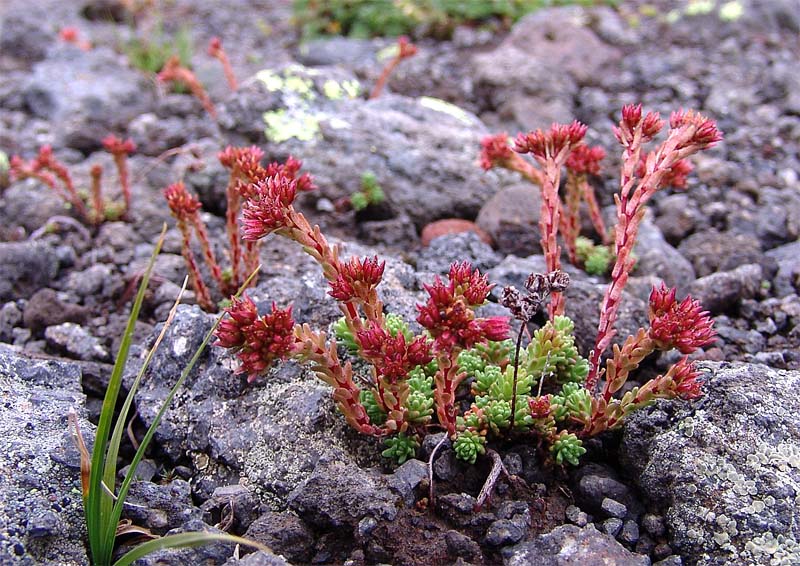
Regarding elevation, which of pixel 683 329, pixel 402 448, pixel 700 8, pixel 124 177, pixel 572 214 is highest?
pixel 700 8

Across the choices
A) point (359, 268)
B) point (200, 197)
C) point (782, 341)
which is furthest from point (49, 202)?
point (782, 341)

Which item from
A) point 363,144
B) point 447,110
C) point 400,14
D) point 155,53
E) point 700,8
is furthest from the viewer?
point 400,14

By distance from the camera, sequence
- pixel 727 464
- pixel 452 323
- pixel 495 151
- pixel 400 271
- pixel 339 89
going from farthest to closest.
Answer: pixel 339 89 → pixel 495 151 → pixel 400 271 → pixel 727 464 → pixel 452 323

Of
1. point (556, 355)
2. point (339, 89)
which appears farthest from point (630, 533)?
point (339, 89)

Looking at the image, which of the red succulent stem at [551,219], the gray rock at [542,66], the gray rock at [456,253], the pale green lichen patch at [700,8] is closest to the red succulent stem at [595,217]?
the gray rock at [456,253]

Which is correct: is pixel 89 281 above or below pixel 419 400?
below

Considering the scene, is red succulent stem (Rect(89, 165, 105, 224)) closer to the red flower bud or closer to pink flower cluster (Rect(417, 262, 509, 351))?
the red flower bud

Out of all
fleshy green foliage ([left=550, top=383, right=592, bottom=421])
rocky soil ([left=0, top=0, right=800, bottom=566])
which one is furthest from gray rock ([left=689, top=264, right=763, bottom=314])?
fleshy green foliage ([left=550, top=383, right=592, bottom=421])

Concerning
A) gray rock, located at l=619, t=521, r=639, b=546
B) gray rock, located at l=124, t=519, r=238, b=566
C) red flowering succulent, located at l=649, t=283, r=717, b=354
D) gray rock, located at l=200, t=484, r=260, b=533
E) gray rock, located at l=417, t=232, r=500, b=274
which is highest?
red flowering succulent, located at l=649, t=283, r=717, b=354

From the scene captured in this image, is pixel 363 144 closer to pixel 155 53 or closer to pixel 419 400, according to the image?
pixel 419 400
